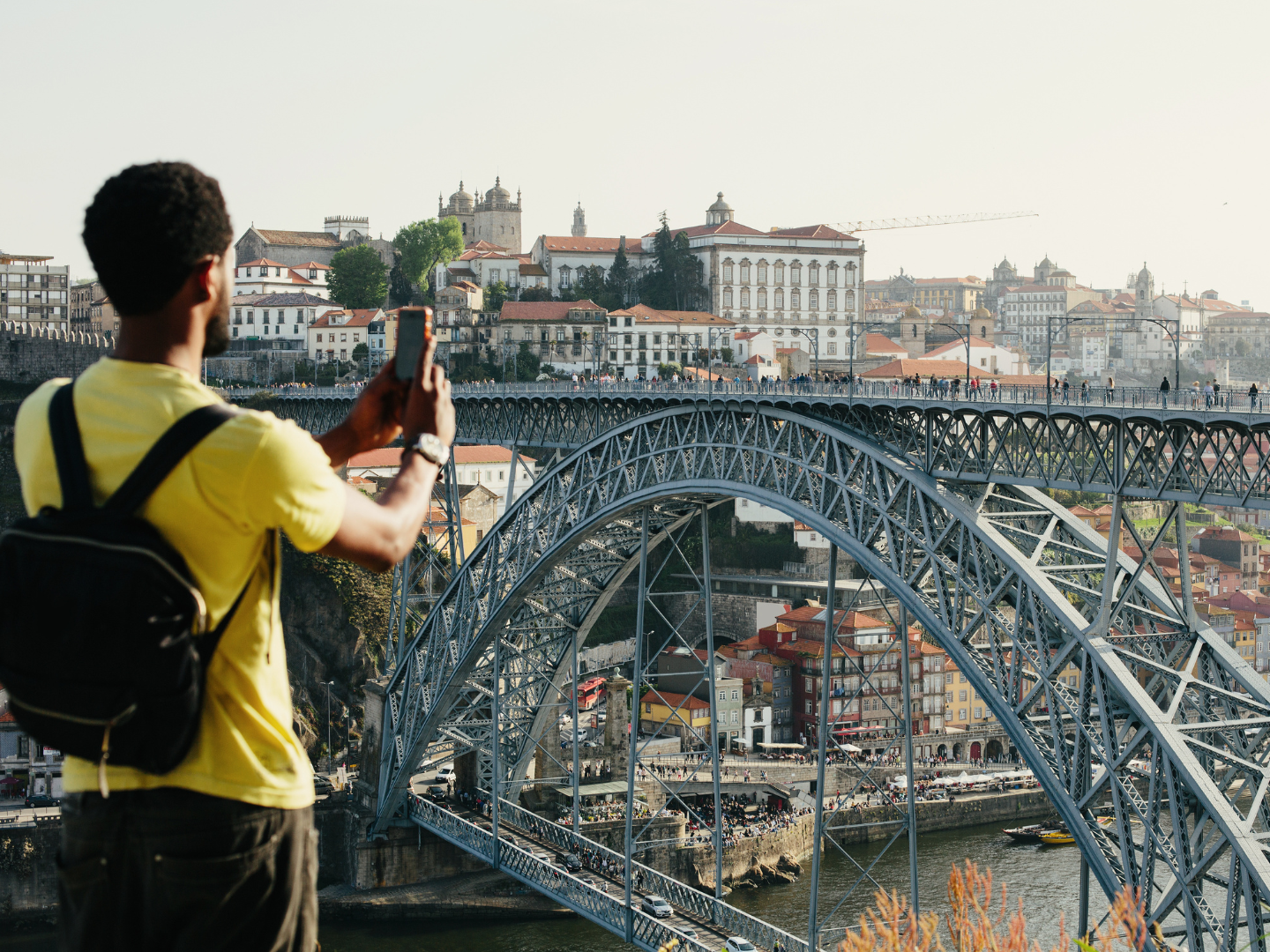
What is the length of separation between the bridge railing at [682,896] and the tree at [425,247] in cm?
4907

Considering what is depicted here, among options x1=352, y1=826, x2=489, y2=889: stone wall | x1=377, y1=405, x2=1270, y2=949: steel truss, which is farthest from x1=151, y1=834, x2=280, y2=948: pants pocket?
x1=352, y1=826, x2=489, y2=889: stone wall

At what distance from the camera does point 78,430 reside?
2.07 metres

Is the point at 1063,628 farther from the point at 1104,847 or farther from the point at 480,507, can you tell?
the point at 480,507

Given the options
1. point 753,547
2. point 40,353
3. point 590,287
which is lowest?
point 753,547

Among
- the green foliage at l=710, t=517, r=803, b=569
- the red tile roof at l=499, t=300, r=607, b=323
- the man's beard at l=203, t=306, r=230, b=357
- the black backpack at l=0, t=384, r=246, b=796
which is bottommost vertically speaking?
the green foliage at l=710, t=517, r=803, b=569

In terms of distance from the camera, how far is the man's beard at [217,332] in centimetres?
227

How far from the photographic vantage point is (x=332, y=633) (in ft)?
144

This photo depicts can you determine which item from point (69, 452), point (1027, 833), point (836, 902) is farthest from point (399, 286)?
point (69, 452)

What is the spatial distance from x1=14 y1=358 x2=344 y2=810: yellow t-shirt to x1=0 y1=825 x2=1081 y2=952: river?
88.5 feet

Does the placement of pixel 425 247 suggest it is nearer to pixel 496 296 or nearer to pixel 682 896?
pixel 496 296

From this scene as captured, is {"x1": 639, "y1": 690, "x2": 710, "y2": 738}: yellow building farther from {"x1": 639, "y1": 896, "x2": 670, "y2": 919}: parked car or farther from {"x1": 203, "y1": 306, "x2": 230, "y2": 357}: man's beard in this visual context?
{"x1": 203, "y1": 306, "x2": 230, "y2": 357}: man's beard

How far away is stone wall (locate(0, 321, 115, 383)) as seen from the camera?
56000mm

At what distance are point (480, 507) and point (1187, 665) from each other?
42897mm

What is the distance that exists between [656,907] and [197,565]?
24.6m
